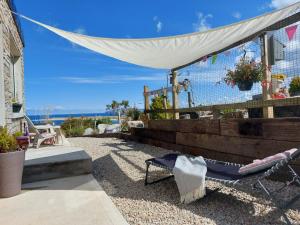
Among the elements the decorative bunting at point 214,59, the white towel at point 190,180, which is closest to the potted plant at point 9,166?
the white towel at point 190,180

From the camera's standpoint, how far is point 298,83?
3.51 meters

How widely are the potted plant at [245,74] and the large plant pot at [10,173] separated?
3.24 meters

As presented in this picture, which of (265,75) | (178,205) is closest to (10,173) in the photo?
(178,205)

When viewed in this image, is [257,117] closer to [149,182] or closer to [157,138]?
[149,182]

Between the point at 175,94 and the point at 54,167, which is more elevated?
the point at 175,94

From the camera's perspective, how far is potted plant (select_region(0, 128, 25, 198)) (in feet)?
10.1

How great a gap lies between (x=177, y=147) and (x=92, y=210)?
3.49 meters

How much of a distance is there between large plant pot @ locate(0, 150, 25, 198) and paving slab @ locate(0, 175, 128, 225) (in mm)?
96

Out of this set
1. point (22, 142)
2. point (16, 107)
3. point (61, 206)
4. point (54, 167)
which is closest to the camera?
point (61, 206)

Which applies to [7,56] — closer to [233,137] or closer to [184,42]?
[184,42]

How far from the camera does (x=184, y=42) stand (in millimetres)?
4430

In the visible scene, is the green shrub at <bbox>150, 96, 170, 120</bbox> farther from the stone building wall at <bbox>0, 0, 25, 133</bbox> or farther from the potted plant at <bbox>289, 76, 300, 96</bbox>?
the potted plant at <bbox>289, 76, 300, 96</bbox>

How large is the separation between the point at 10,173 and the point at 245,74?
135 inches

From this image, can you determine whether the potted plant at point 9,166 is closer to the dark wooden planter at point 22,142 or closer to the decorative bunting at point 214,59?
the dark wooden planter at point 22,142
